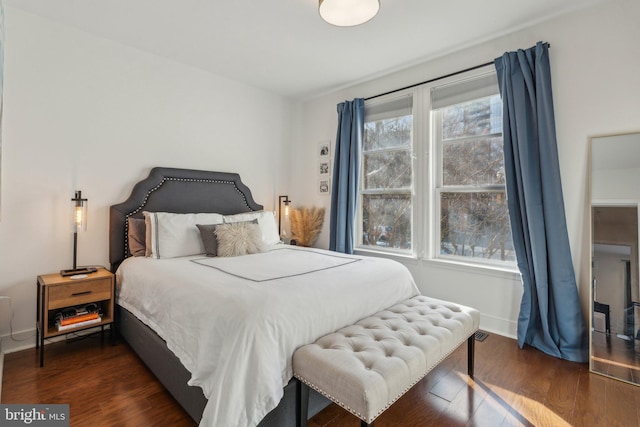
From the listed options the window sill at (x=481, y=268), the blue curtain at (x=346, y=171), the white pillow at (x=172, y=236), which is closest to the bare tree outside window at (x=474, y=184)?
the window sill at (x=481, y=268)

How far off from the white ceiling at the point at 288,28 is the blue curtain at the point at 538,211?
0.47 m

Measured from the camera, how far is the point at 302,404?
1452 mm

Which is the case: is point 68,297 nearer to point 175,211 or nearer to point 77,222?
point 77,222

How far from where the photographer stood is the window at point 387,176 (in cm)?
348

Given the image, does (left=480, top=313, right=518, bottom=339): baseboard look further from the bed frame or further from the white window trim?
the bed frame

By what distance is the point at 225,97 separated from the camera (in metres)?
3.72

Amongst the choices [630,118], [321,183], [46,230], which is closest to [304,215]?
[321,183]

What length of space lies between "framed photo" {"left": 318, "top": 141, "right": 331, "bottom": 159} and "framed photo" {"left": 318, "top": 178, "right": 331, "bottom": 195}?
32 cm

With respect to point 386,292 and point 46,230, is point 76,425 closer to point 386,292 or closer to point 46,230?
point 46,230

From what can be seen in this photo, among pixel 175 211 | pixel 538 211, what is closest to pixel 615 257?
pixel 538 211

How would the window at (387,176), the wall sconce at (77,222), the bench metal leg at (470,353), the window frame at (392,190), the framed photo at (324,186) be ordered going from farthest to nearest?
the framed photo at (324,186) → the window at (387,176) → the window frame at (392,190) → the wall sconce at (77,222) → the bench metal leg at (470,353)

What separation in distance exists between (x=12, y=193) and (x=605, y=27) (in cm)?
464

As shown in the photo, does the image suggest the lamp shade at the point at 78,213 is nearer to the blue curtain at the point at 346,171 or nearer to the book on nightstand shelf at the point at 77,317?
the book on nightstand shelf at the point at 77,317

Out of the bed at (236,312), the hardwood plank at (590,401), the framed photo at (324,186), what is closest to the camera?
the bed at (236,312)
